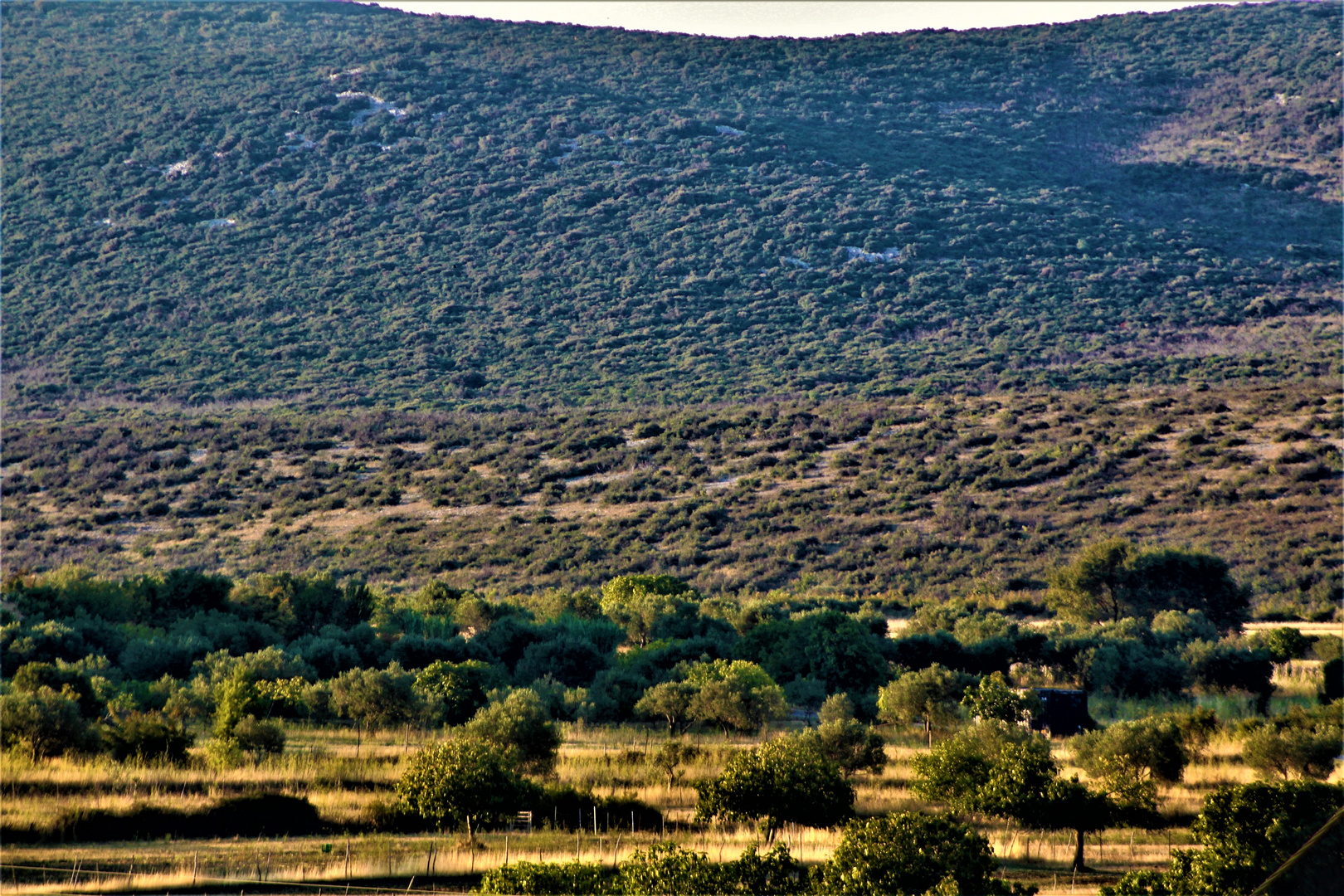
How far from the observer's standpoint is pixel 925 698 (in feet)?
83.4

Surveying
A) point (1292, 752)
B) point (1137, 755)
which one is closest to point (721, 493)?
point (1137, 755)

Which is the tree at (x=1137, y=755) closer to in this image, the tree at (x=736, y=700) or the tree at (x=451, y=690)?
the tree at (x=736, y=700)

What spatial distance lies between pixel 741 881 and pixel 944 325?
229 ft

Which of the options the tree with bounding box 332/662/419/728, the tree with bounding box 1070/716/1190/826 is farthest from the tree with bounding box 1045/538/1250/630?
the tree with bounding box 332/662/419/728

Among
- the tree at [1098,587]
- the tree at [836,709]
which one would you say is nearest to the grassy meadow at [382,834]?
the tree at [836,709]

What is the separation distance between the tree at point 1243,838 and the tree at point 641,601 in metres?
19.0

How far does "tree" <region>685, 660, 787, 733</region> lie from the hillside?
43.9 meters

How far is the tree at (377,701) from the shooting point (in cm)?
2345

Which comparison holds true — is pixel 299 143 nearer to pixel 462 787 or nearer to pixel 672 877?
pixel 462 787

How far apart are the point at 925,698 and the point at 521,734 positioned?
9312 mm

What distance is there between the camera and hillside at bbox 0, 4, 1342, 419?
75.1 meters

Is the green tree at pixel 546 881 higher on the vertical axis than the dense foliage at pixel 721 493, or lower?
higher

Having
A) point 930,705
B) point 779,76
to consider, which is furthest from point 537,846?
point 779,76

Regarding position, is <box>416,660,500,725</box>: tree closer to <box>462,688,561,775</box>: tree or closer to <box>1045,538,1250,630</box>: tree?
<box>462,688,561,775</box>: tree
